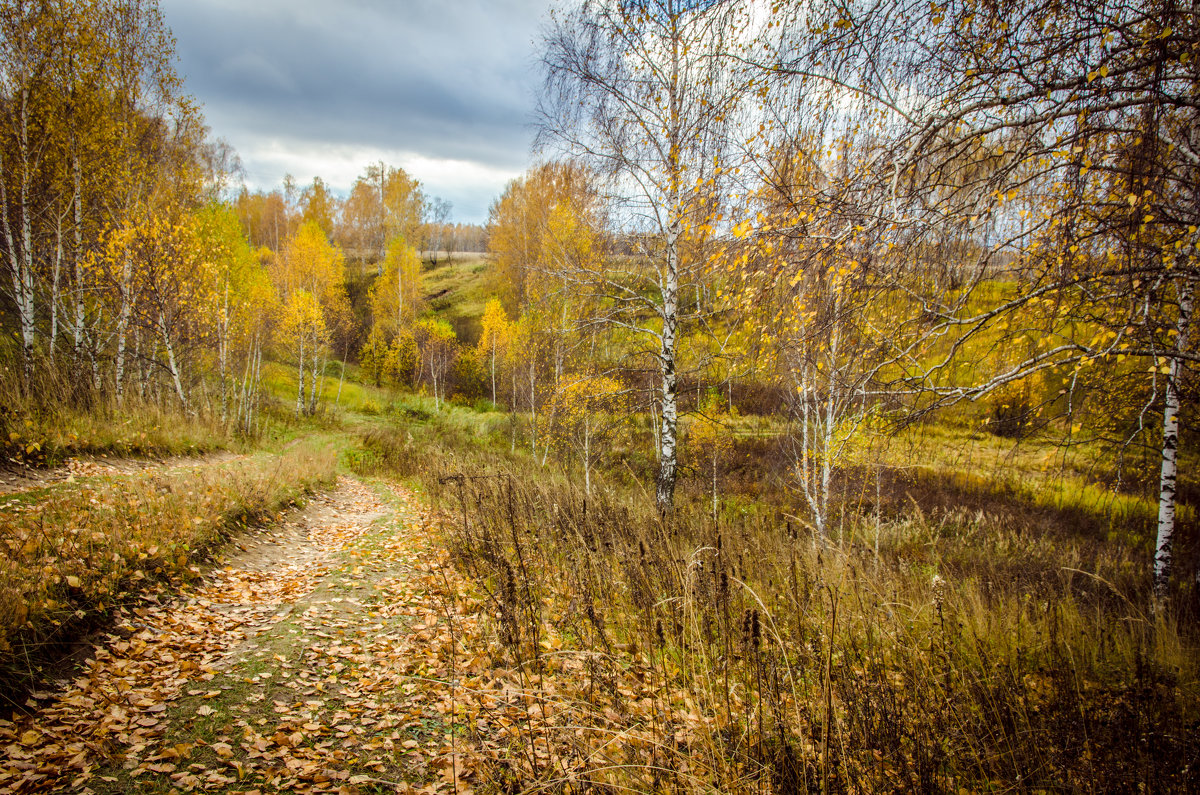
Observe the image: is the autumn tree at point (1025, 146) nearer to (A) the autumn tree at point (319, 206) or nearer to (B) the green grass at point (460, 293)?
(B) the green grass at point (460, 293)

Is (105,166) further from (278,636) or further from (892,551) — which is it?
(892,551)

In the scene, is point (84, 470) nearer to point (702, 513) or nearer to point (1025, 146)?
point (702, 513)

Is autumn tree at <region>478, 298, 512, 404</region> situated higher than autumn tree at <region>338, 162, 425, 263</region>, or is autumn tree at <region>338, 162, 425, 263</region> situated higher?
autumn tree at <region>338, 162, 425, 263</region>

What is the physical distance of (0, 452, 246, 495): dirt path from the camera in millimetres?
5523

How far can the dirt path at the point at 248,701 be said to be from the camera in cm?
240

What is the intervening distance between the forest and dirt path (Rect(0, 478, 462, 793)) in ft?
0.07

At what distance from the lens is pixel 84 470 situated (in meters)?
6.57

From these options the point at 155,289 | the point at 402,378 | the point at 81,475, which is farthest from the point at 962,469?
the point at 402,378

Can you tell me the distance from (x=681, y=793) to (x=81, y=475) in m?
8.67

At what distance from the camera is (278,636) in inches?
154

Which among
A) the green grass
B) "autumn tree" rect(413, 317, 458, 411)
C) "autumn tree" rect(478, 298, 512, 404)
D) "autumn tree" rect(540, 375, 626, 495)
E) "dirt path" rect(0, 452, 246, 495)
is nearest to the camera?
"dirt path" rect(0, 452, 246, 495)

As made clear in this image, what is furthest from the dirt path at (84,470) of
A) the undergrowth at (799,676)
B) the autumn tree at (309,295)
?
the autumn tree at (309,295)

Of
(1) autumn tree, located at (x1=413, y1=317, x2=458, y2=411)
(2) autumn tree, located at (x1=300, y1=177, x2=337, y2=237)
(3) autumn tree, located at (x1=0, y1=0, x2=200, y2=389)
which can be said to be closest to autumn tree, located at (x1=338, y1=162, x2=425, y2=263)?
(2) autumn tree, located at (x1=300, y1=177, x2=337, y2=237)

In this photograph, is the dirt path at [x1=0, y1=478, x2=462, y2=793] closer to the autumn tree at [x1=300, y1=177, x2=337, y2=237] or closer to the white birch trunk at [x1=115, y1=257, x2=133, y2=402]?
the white birch trunk at [x1=115, y1=257, x2=133, y2=402]
